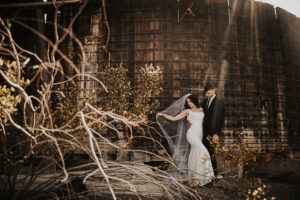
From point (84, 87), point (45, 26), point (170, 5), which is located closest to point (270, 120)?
point (170, 5)

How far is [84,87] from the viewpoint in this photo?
399 inches

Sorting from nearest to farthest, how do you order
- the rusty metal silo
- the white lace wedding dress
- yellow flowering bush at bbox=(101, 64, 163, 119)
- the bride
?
1. the white lace wedding dress
2. the bride
3. yellow flowering bush at bbox=(101, 64, 163, 119)
4. the rusty metal silo

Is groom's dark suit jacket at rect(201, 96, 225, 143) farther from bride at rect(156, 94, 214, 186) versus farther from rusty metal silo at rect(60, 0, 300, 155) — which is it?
rusty metal silo at rect(60, 0, 300, 155)

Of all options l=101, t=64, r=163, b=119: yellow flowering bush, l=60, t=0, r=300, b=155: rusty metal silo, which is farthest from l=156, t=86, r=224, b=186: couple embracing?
l=60, t=0, r=300, b=155: rusty metal silo

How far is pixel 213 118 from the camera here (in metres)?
6.12

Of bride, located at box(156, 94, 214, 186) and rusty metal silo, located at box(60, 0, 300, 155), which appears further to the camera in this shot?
rusty metal silo, located at box(60, 0, 300, 155)

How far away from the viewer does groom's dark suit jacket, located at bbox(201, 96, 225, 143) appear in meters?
6.01

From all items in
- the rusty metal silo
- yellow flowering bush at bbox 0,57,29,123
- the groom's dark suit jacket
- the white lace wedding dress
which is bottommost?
the white lace wedding dress

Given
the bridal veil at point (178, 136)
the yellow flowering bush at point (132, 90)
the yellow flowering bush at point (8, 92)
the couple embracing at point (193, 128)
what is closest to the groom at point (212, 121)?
the couple embracing at point (193, 128)

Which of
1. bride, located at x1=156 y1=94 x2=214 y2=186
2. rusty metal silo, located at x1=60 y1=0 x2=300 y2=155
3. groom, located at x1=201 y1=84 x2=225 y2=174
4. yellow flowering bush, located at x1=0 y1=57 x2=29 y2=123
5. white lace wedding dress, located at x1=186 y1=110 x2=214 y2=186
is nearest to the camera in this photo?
yellow flowering bush, located at x1=0 y1=57 x2=29 y2=123

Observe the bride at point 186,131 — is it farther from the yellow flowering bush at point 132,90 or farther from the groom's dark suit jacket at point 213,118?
the yellow flowering bush at point 132,90

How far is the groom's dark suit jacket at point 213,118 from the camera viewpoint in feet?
19.7

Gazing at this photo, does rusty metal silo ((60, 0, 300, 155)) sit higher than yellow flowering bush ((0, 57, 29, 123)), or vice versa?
rusty metal silo ((60, 0, 300, 155))

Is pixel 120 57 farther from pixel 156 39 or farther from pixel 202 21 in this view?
pixel 202 21
